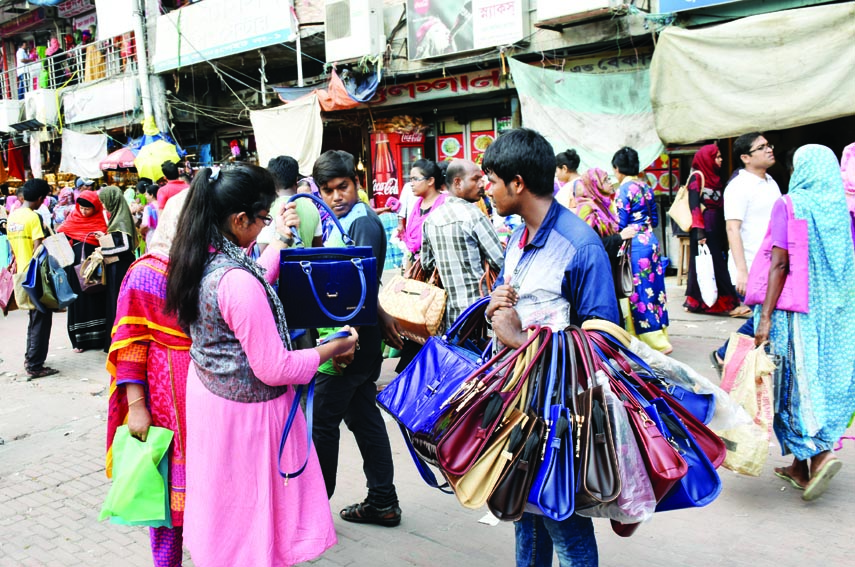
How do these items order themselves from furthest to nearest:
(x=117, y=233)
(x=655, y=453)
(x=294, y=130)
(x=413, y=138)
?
(x=413, y=138), (x=294, y=130), (x=117, y=233), (x=655, y=453)

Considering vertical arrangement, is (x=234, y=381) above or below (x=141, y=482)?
above

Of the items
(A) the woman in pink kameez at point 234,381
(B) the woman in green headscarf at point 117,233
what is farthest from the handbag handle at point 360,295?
(B) the woman in green headscarf at point 117,233

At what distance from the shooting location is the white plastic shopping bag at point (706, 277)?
741 centimetres

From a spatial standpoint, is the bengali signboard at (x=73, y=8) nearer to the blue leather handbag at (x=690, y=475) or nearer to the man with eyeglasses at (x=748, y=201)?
the man with eyeglasses at (x=748, y=201)

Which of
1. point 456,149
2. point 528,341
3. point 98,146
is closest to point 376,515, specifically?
point 528,341

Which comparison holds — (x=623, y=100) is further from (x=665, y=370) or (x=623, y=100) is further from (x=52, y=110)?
(x=52, y=110)

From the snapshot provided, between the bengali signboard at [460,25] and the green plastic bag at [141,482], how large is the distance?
922 centimetres

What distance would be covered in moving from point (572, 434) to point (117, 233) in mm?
6962

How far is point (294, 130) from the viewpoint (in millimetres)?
13133

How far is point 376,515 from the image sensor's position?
3.65 meters

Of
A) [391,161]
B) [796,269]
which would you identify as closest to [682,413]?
[796,269]

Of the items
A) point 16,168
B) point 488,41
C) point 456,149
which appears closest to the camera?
point 488,41

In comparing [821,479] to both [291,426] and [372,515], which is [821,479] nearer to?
[372,515]

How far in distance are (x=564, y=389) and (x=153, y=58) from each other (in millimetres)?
16564
